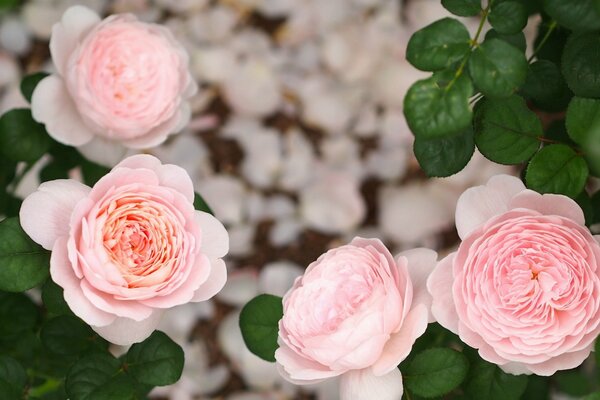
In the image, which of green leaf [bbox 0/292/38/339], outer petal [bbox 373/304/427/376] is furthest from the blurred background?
outer petal [bbox 373/304/427/376]

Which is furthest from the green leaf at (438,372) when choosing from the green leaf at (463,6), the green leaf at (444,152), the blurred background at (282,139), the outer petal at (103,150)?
the blurred background at (282,139)

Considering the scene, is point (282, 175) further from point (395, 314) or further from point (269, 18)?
point (395, 314)

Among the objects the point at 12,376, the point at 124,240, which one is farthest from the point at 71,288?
the point at 12,376

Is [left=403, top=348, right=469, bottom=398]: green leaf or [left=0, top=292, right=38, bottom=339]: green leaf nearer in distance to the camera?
[left=403, top=348, right=469, bottom=398]: green leaf

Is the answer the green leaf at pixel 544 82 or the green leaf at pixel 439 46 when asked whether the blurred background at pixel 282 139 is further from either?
the green leaf at pixel 439 46

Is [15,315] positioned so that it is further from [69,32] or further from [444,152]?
[444,152]

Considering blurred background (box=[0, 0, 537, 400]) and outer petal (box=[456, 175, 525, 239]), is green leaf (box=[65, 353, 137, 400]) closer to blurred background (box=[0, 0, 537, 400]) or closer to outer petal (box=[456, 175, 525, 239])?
outer petal (box=[456, 175, 525, 239])
